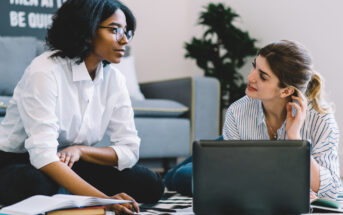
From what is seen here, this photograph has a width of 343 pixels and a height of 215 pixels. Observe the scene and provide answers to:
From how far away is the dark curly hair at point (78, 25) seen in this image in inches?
56.9

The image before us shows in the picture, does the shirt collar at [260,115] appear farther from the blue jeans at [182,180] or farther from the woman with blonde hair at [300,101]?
the blue jeans at [182,180]

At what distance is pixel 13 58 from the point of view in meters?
2.71

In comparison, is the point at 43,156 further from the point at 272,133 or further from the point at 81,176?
the point at 272,133

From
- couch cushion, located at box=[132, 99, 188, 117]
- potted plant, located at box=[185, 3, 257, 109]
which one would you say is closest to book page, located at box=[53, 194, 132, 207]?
couch cushion, located at box=[132, 99, 188, 117]

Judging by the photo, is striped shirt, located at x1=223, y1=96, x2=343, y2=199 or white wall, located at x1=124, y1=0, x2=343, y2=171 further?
white wall, located at x1=124, y1=0, x2=343, y2=171

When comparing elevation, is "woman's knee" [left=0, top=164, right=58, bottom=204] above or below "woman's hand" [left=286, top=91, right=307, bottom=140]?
below

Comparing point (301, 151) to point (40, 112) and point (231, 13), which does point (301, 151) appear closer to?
point (40, 112)

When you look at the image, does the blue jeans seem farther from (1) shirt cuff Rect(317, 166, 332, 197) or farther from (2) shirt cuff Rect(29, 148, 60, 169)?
(2) shirt cuff Rect(29, 148, 60, 169)

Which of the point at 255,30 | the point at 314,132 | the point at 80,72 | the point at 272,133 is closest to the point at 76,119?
the point at 80,72

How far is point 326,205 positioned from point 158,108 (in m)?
1.35

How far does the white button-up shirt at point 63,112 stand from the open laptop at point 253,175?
468mm

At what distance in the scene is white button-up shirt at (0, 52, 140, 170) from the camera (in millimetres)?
1338

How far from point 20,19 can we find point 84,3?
202 centimetres

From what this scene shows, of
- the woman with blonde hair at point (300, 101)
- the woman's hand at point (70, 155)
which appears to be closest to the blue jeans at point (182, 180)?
the woman with blonde hair at point (300, 101)
